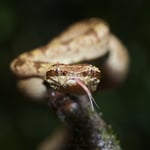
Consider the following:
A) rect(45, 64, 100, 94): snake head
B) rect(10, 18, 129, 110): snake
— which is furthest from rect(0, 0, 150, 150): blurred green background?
rect(45, 64, 100, 94): snake head

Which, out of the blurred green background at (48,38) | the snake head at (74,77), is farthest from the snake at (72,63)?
the blurred green background at (48,38)

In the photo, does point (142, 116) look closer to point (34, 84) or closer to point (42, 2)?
point (42, 2)

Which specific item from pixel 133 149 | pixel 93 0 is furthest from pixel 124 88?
pixel 93 0

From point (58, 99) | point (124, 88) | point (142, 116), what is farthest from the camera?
point (124, 88)

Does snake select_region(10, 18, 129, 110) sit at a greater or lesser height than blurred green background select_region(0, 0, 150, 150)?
greater

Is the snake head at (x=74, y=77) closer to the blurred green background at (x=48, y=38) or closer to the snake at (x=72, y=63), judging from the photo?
the snake at (x=72, y=63)

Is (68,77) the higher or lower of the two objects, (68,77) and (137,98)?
the higher

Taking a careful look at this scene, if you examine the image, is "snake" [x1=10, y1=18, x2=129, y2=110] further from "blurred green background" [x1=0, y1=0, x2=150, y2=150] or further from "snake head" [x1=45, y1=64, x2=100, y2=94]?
"blurred green background" [x1=0, y1=0, x2=150, y2=150]
